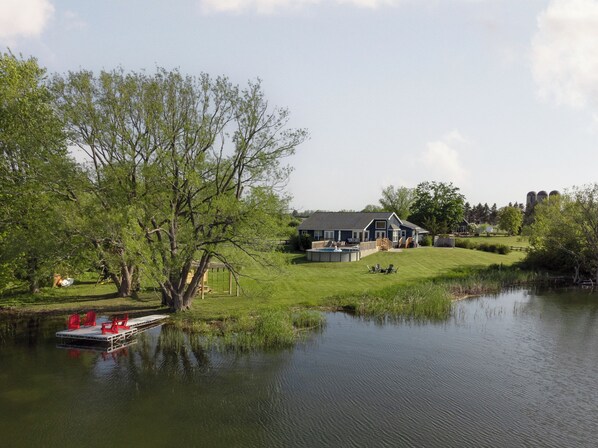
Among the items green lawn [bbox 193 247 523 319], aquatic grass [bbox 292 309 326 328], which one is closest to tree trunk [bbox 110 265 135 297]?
green lawn [bbox 193 247 523 319]

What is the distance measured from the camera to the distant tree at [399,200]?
113 metres

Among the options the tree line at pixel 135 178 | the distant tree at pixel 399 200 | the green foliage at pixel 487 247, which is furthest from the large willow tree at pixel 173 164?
the distant tree at pixel 399 200

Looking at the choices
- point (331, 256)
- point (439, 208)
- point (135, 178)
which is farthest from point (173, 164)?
point (439, 208)

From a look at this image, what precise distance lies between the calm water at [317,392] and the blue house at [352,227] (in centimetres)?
4058

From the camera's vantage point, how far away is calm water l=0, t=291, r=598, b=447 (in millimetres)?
13836

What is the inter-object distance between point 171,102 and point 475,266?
4043 centimetres

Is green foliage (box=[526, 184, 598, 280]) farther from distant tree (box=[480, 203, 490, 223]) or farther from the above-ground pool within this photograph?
distant tree (box=[480, 203, 490, 223])

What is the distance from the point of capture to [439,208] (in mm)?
93125

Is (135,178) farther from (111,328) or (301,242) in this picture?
(301,242)

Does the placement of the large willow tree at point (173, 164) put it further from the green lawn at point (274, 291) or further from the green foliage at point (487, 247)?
the green foliage at point (487, 247)

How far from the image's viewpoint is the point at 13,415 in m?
14.8

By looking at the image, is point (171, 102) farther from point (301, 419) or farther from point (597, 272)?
point (597, 272)

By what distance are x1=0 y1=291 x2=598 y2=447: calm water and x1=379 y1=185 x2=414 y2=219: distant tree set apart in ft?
293

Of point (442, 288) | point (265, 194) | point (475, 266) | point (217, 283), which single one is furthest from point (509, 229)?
point (265, 194)
